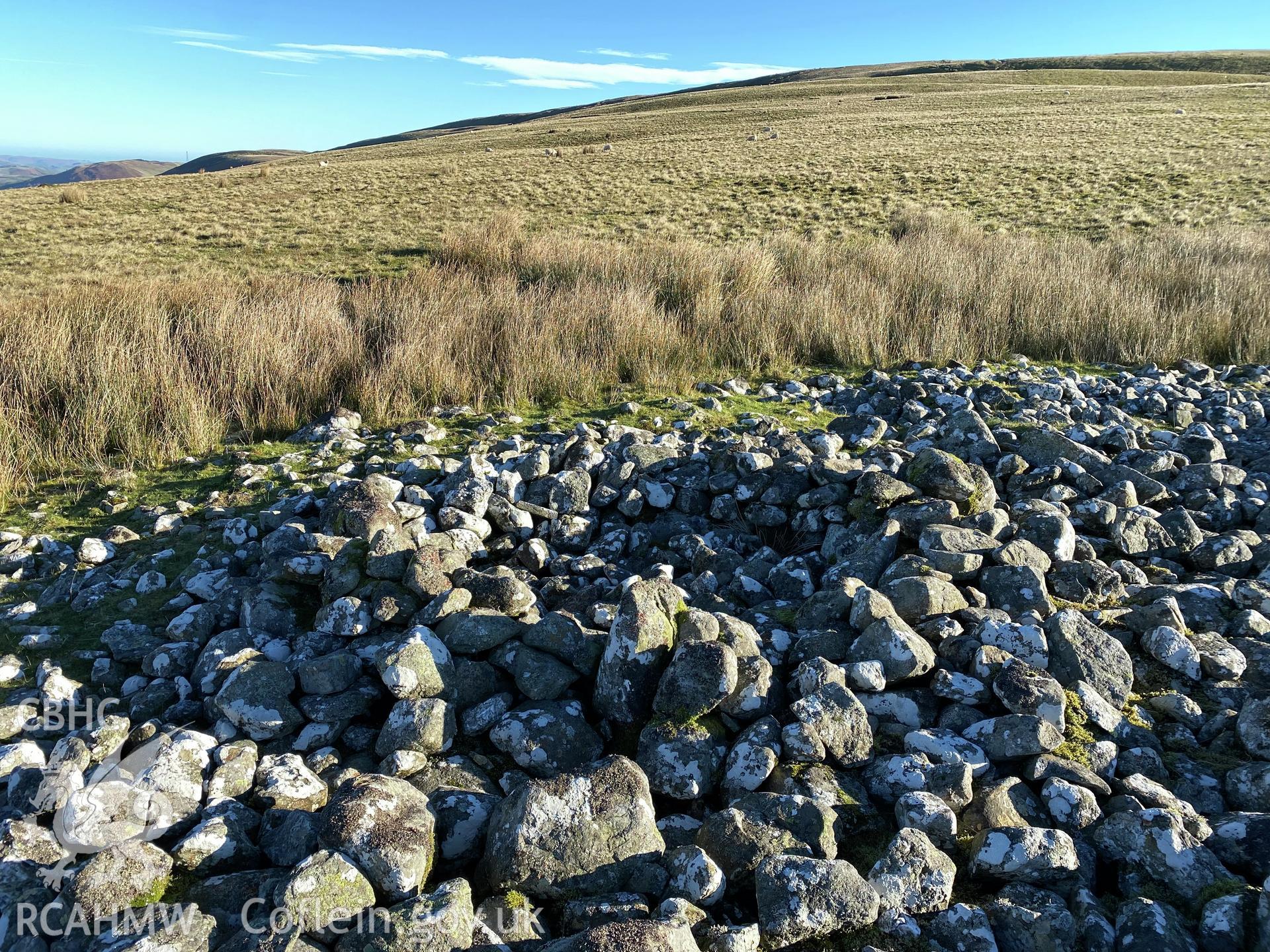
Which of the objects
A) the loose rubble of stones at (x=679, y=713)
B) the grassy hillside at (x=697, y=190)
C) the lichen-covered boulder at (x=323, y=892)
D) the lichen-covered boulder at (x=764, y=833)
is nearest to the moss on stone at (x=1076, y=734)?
the loose rubble of stones at (x=679, y=713)

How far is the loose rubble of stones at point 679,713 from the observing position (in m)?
2.09

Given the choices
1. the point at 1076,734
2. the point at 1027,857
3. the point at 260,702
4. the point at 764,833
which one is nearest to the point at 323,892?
the point at 260,702

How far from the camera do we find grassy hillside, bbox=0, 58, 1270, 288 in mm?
16969

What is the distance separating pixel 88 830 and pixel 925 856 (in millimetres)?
2549

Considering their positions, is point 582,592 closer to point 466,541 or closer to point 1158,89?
point 466,541

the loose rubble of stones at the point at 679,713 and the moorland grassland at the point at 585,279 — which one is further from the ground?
the moorland grassland at the point at 585,279

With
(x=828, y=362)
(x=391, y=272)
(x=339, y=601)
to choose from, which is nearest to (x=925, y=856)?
(x=339, y=601)

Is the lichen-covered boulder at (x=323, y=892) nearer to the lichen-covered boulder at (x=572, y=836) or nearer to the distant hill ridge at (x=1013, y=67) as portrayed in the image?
the lichen-covered boulder at (x=572, y=836)

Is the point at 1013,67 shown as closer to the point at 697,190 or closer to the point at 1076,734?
the point at 697,190

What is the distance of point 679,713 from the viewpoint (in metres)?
2.74

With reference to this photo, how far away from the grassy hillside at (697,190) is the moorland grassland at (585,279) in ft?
0.58

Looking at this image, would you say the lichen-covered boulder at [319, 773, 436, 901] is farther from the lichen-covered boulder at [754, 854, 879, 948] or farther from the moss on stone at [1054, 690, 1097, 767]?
the moss on stone at [1054, 690, 1097, 767]

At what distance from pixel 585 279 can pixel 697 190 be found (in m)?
15.2

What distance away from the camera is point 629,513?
15.1 ft
